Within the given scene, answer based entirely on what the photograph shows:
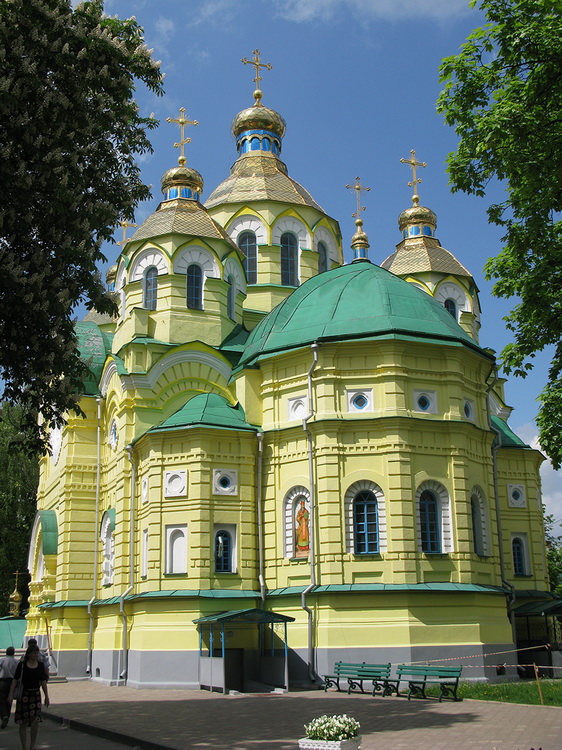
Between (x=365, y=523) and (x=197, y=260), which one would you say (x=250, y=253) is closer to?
(x=197, y=260)

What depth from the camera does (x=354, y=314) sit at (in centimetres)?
2130

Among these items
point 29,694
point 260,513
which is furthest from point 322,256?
point 29,694

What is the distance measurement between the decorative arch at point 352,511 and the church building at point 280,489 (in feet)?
0.16

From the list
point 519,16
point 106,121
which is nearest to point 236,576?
point 106,121

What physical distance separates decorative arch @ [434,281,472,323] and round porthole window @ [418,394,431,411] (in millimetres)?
11050

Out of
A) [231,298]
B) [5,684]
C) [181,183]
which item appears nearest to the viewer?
[5,684]

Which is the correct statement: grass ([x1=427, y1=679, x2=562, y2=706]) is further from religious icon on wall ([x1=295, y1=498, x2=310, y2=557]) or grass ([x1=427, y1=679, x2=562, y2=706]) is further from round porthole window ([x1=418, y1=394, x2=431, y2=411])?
round porthole window ([x1=418, y1=394, x2=431, y2=411])

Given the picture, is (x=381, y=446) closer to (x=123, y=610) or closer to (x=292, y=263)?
(x=123, y=610)

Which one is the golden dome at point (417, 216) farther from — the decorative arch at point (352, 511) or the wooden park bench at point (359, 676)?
the wooden park bench at point (359, 676)

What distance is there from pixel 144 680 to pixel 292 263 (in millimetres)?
14805

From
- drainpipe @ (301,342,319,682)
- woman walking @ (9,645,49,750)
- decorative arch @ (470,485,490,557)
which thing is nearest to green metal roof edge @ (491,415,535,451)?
decorative arch @ (470,485,490,557)

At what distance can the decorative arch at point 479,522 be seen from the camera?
20.7 meters

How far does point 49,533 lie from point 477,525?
13920 millimetres

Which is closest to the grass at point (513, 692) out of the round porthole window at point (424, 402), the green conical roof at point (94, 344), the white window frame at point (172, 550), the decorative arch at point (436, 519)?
the decorative arch at point (436, 519)
